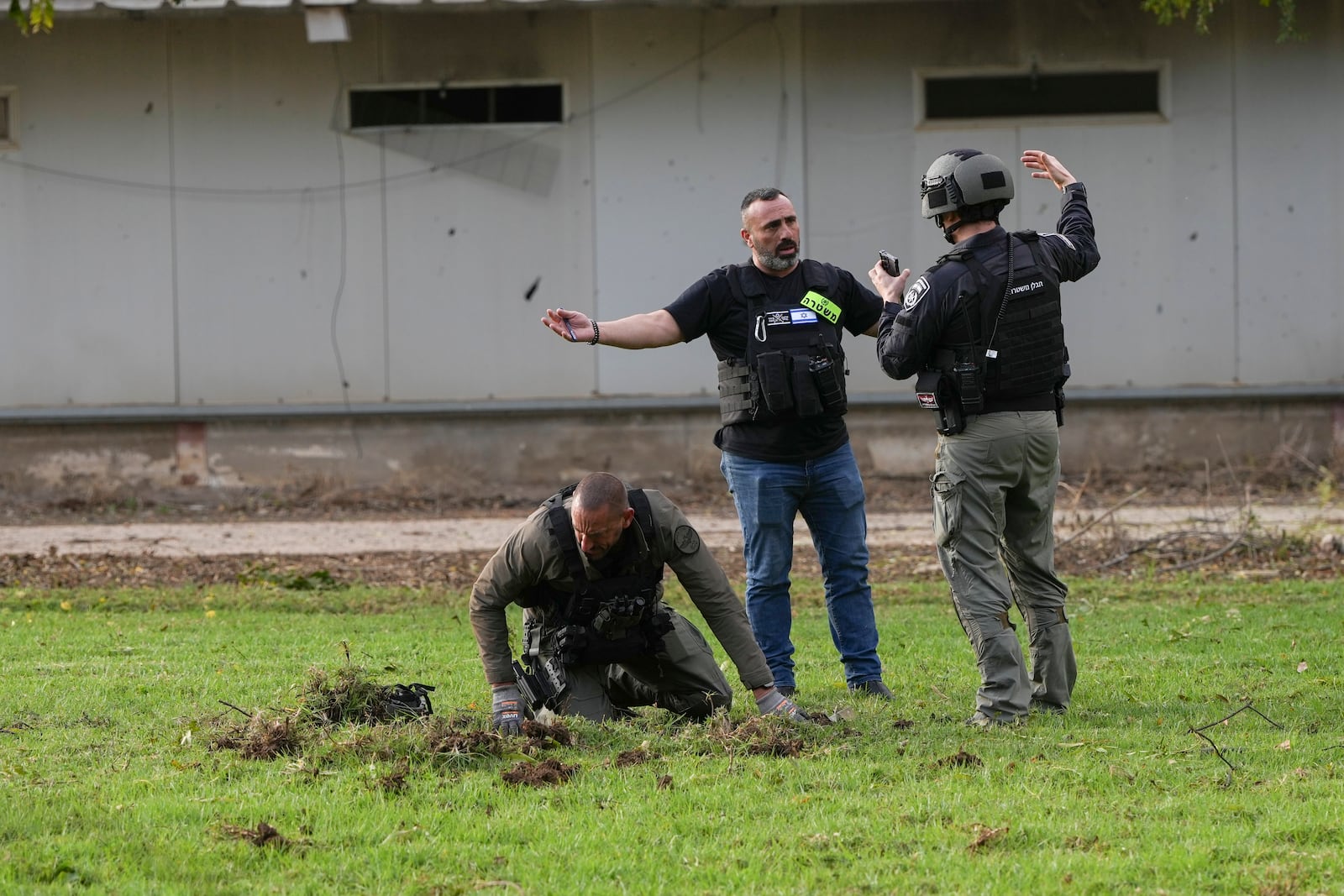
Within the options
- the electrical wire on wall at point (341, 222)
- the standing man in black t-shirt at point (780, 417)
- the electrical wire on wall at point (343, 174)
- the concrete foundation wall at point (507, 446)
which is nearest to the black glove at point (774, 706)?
the standing man in black t-shirt at point (780, 417)

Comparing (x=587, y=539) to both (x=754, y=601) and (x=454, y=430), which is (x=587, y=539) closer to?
(x=754, y=601)

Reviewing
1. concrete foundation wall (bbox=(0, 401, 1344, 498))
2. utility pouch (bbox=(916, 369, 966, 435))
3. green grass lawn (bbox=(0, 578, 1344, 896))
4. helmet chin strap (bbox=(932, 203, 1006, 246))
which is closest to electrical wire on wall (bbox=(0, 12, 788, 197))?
concrete foundation wall (bbox=(0, 401, 1344, 498))

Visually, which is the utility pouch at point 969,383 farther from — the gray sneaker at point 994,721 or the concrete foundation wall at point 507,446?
the concrete foundation wall at point 507,446

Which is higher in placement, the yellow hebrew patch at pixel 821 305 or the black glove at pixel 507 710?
the yellow hebrew patch at pixel 821 305

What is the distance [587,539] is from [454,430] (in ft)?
32.2

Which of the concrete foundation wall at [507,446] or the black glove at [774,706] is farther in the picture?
the concrete foundation wall at [507,446]

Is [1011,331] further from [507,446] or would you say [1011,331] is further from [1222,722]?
[507,446]

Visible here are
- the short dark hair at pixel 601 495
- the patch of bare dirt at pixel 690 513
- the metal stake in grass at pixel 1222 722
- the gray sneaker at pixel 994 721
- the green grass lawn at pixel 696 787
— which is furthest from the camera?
the patch of bare dirt at pixel 690 513

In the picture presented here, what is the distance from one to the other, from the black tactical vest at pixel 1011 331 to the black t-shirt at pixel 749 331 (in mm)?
874

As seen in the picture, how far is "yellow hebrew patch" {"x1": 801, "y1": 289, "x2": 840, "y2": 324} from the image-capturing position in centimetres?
670

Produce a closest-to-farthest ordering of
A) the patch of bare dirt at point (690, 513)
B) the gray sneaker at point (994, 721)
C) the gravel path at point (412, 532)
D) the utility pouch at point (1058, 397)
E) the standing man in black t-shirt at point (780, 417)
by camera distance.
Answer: the gray sneaker at point (994, 721), the utility pouch at point (1058, 397), the standing man in black t-shirt at point (780, 417), the patch of bare dirt at point (690, 513), the gravel path at point (412, 532)

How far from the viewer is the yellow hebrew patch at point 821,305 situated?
6695 millimetres

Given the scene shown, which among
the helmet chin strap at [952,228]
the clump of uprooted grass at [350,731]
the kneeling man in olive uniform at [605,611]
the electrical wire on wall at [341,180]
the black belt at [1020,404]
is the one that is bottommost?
the clump of uprooted grass at [350,731]

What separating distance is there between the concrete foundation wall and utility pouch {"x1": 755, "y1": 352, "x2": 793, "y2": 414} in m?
8.42
